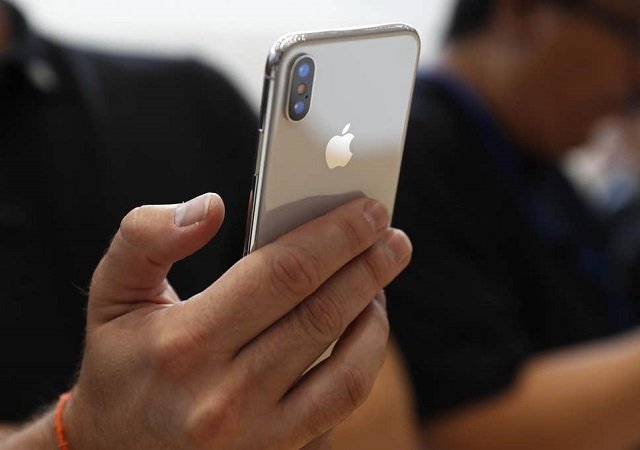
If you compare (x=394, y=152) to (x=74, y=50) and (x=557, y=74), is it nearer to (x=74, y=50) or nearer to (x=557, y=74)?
(x=74, y=50)

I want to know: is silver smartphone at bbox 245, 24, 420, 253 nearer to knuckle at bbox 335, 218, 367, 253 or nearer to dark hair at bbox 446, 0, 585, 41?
knuckle at bbox 335, 218, 367, 253

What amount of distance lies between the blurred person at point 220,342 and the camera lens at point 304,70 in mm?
61

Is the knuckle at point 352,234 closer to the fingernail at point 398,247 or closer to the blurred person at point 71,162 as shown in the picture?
the fingernail at point 398,247

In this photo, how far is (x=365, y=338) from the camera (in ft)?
1.34

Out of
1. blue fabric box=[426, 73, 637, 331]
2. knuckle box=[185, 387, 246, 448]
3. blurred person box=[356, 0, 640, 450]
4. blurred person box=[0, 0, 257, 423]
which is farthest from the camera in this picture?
blue fabric box=[426, 73, 637, 331]

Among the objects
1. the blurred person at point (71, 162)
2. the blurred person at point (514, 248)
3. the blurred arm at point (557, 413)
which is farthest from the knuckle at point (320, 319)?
the blurred arm at point (557, 413)

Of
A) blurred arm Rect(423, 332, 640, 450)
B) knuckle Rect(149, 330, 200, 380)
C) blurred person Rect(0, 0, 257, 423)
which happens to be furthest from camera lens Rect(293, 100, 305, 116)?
blurred arm Rect(423, 332, 640, 450)

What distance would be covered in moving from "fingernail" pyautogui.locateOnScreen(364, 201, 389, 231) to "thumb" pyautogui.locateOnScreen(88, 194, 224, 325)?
0.07m

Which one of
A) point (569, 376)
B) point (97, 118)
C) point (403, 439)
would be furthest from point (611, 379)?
point (97, 118)

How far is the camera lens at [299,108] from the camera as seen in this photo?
1.26 ft

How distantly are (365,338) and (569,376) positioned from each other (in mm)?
635

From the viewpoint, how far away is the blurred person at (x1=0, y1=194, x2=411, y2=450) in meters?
0.36

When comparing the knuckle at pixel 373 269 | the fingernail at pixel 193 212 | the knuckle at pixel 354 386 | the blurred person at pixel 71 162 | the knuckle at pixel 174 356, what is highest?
the fingernail at pixel 193 212

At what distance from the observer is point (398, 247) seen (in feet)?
1.38
